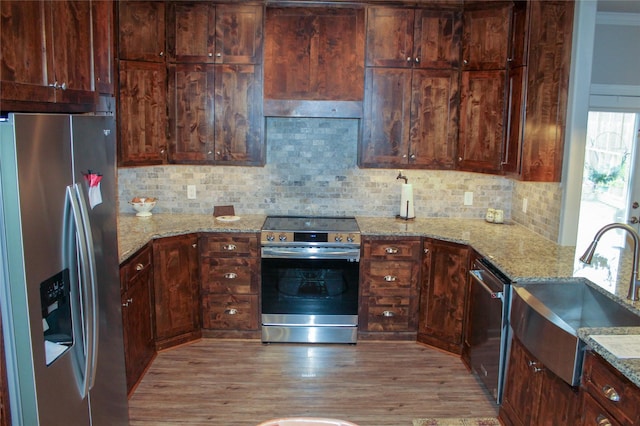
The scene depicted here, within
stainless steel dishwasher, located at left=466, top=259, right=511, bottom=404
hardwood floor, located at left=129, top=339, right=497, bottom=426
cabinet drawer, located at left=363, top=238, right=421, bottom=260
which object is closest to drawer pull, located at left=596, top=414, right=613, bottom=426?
stainless steel dishwasher, located at left=466, top=259, right=511, bottom=404

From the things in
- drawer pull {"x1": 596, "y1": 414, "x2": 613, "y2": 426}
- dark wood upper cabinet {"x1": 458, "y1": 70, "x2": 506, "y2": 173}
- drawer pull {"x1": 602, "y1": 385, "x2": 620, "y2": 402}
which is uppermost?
dark wood upper cabinet {"x1": 458, "y1": 70, "x2": 506, "y2": 173}

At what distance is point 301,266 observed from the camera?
13.7 ft

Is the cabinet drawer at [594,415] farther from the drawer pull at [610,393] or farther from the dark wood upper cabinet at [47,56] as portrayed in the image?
the dark wood upper cabinet at [47,56]

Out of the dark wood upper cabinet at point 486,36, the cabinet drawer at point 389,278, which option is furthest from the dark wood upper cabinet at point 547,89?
the cabinet drawer at point 389,278

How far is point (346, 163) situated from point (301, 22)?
3.98 feet

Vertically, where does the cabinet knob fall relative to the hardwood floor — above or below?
above

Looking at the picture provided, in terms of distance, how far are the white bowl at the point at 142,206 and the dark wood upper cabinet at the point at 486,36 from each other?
277cm

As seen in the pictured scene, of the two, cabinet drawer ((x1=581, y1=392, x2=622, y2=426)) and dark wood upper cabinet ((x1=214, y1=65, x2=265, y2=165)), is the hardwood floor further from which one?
dark wood upper cabinet ((x1=214, y1=65, x2=265, y2=165))

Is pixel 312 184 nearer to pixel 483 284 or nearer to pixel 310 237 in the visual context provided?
pixel 310 237

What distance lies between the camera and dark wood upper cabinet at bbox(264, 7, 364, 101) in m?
4.21

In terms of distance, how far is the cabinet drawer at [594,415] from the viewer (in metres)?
2.05

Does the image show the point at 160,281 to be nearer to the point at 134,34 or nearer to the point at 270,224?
the point at 270,224

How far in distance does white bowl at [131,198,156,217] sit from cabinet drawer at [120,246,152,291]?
0.74 metres

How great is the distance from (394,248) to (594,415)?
7.20 ft
